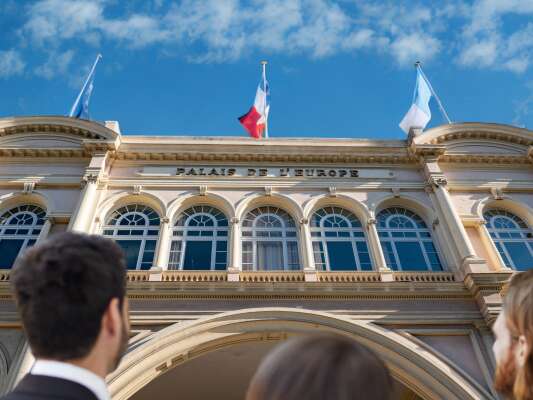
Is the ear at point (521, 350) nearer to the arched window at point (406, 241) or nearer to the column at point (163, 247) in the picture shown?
the column at point (163, 247)

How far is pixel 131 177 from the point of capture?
15.0m

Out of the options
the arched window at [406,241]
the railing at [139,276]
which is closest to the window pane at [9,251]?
the railing at [139,276]

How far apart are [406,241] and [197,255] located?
6777 mm

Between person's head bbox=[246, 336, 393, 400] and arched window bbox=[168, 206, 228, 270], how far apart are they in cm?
1103

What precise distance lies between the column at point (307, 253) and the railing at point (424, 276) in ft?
7.89

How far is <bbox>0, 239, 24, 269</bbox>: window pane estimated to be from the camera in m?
12.7

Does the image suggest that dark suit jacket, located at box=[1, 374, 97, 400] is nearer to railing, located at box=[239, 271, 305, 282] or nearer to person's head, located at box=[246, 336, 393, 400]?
person's head, located at box=[246, 336, 393, 400]

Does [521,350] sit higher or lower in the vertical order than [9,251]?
lower

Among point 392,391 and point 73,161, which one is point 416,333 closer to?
point 392,391

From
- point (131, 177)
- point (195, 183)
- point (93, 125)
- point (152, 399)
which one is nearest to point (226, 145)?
point (195, 183)

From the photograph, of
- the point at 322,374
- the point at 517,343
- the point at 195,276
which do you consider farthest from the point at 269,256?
the point at 322,374

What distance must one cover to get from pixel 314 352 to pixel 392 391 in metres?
0.38

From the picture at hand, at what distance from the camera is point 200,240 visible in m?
13.5

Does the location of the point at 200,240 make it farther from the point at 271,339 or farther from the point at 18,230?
the point at 18,230
